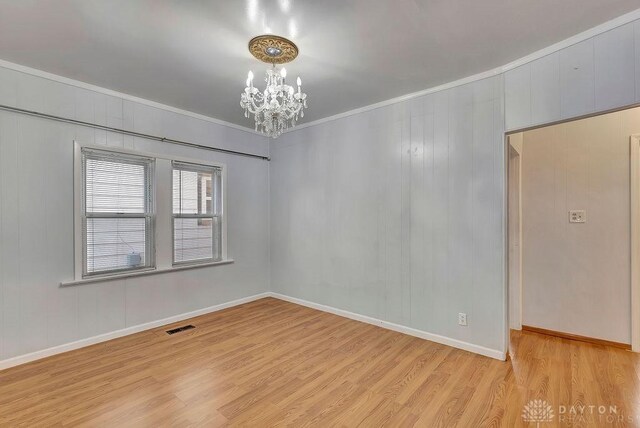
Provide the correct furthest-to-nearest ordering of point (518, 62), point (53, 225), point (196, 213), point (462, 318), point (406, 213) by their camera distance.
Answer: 1. point (196, 213)
2. point (406, 213)
3. point (462, 318)
4. point (53, 225)
5. point (518, 62)

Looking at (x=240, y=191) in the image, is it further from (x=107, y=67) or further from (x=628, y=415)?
(x=628, y=415)

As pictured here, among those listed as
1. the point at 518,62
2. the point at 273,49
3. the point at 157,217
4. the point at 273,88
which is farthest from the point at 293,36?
the point at 157,217

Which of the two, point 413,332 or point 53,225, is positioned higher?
point 53,225

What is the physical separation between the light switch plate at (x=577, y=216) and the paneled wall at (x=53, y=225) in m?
4.67

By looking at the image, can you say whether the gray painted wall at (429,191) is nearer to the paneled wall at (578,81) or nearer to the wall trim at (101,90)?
the paneled wall at (578,81)

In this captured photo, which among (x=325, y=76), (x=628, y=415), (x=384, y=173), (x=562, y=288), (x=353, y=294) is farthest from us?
(x=353, y=294)

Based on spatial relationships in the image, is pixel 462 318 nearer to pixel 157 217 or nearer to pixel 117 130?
pixel 157 217

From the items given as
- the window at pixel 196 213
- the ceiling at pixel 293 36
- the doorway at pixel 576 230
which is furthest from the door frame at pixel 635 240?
the window at pixel 196 213

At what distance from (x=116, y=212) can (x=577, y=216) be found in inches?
201

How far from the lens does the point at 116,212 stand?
331 cm

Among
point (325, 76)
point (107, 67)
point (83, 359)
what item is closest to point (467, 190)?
point (325, 76)

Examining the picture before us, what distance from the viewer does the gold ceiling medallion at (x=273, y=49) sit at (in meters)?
2.26

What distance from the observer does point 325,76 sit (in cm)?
293

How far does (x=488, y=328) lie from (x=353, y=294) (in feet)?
5.17
